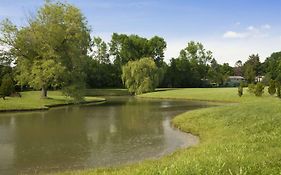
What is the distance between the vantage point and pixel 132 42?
372 ft

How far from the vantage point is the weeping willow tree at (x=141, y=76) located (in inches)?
3285

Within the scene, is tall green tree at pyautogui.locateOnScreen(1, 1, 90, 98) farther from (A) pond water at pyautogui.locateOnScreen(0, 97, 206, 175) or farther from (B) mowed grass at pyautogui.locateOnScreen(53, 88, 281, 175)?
(B) mowed grass at pyautogui.locateOnScreen(53, 88, 281, 175)

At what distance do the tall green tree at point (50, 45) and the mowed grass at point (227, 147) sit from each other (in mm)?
24256

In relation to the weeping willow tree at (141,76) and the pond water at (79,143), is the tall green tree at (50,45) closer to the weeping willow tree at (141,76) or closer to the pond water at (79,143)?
the pond water at (79,143)

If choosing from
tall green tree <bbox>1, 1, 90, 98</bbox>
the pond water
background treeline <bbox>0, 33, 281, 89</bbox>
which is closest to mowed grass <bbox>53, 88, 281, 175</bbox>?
the pond water

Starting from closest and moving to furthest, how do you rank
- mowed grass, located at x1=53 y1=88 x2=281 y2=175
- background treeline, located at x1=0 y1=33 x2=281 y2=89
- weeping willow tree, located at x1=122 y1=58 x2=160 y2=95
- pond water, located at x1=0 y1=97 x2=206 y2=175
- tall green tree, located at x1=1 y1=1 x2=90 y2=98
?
mowed grass, located at x1=53 y1=88 x2=281 y2=175 → pond water, located at x1=0 y1=97 x2=206 y2=175 → tall green tree, located at x1=1 y1=1 x2=90 y2=98 → weeping willow tree, located at x1=122 y1=58 x2=160 y2=95 → background treeline, located at x1=0 y1=33 x2=281 y2=89

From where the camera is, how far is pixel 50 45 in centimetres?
5088

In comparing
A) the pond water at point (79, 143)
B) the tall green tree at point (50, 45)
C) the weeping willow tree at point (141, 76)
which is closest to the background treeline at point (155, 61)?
the weeping willow tree at point (141, 76)

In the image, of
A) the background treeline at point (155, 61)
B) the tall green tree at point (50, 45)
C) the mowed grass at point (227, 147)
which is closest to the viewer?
the mowed grass at point (227, 147)

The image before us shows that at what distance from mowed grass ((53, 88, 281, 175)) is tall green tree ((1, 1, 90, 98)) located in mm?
24256

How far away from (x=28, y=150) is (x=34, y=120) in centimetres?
1367

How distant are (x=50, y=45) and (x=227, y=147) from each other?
39.9 m

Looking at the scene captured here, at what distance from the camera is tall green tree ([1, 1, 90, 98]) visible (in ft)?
164

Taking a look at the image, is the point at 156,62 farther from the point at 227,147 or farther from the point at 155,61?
the point at 227,147
